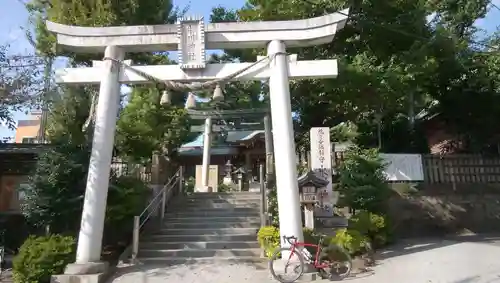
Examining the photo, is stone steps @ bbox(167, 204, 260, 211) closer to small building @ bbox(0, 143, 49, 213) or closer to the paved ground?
the paved ground

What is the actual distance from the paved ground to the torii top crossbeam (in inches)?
227

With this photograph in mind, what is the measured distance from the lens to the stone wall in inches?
539

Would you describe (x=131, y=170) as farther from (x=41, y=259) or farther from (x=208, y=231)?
(x=41, y=259)

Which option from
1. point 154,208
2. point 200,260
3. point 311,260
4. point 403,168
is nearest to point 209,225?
point 154,208

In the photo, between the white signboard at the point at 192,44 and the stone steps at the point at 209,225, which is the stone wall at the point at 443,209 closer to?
the stone steps at the point at 209,225

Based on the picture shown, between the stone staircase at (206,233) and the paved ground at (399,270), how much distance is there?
2.11 ft

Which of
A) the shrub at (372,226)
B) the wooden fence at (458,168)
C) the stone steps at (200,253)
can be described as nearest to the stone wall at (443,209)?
the wooden fence at (458,168)

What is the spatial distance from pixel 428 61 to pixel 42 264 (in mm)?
→ 12125

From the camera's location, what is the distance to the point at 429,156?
1481 cm

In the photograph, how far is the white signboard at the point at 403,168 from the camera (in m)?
14.3

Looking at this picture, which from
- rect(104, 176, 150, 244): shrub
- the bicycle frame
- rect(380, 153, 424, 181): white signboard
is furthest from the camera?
rect(380, 153, 424, 181): white signboard

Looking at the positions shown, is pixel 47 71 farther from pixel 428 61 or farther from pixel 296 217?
pixel 428 61

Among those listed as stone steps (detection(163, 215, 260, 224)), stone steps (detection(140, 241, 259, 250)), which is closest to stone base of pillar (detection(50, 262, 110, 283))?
stone steps (detection(140, 241, 259, 250))

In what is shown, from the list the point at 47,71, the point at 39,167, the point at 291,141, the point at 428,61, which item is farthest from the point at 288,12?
the point at 39,167
